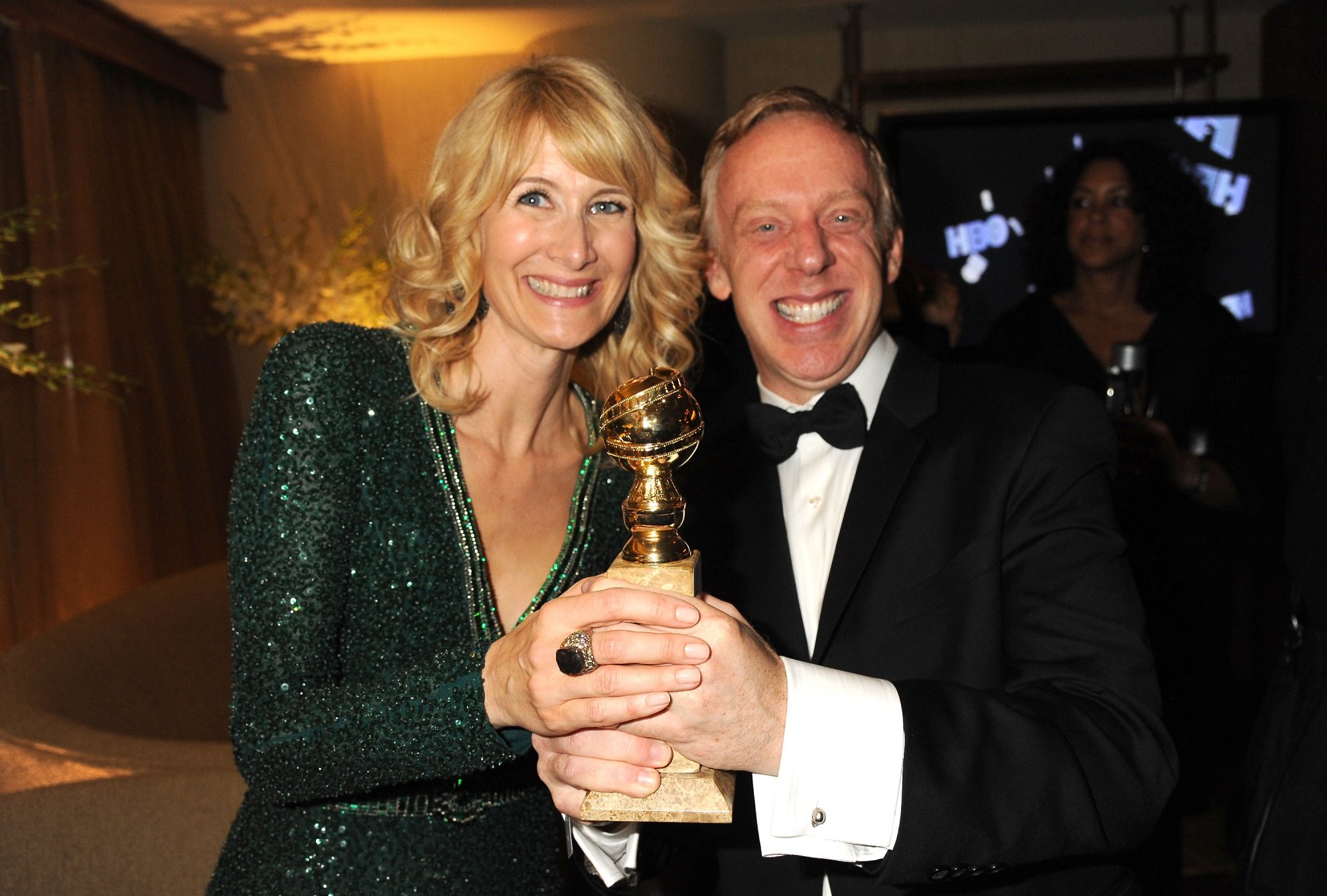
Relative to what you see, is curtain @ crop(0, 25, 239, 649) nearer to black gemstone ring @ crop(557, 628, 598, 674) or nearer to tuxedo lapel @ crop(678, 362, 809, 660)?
tuxedo lapel @ crop(678, 362, 809, 660)

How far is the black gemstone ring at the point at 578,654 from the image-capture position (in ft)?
4.08

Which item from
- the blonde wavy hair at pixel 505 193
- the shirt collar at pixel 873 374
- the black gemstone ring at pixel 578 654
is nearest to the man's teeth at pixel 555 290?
the blonde wavy hair at pixel 505 193

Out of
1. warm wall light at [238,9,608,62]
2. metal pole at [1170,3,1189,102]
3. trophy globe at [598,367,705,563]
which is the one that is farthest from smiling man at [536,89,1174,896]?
metal pole at [1170,3,1189,102]

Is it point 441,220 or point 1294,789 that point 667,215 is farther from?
point 1294,789

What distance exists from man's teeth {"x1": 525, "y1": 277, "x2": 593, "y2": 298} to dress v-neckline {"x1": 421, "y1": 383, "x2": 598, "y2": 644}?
276mm

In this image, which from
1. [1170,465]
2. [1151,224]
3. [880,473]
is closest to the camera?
[880,473]

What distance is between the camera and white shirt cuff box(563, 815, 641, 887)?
1568mm

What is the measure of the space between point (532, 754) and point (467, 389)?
654 mm

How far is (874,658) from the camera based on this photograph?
5.28ft

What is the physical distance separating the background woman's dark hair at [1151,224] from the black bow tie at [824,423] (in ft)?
7.72

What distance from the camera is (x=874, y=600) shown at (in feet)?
5.36

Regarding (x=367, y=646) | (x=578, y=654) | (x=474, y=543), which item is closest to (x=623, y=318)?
(x=474, y=543)

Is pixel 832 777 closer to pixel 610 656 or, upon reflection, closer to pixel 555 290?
pixel 610 656

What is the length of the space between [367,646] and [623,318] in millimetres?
821
